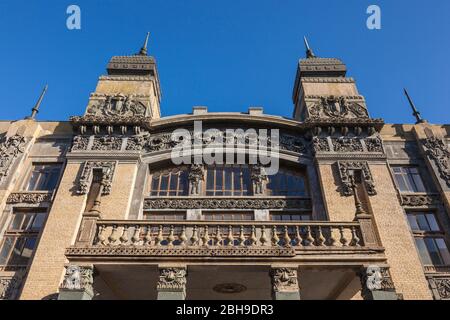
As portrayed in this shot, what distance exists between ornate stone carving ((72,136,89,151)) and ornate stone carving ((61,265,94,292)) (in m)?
7.78

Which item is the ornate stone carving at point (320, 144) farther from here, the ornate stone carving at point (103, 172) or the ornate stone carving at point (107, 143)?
the ornate stone carving at point (103, 172)

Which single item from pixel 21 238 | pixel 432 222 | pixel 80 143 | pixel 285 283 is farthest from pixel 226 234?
pixel 432 222

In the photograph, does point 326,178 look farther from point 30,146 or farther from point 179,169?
point 30,146

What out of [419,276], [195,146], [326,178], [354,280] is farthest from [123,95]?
[419,276]

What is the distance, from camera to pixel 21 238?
14.4 meters

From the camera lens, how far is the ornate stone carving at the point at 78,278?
10039mm

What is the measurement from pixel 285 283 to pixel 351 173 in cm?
748

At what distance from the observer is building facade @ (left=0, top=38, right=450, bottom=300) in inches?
414

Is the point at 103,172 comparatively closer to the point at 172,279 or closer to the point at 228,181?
the point at 228,181

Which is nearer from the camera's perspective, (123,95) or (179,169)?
(179,169)
